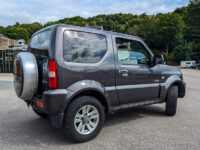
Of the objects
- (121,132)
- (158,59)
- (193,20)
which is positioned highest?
(193,20)

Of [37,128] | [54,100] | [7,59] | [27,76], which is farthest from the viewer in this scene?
[7,59]

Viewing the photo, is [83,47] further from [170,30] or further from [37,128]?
[170,30]

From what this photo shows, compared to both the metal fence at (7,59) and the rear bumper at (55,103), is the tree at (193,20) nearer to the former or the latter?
the metal fence at (7,59)

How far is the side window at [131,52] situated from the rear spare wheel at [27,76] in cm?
161

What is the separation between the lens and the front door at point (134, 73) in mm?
3428

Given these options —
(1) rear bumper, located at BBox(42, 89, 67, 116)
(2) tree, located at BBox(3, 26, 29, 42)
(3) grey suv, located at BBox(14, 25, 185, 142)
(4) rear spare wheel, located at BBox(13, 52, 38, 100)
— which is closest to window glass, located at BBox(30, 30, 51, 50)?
(3) grey suv, located at BBox(14, 25, 185, 142)

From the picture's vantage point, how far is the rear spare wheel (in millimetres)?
2794

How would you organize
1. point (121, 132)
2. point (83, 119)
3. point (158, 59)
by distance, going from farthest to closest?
point (158, 59) < point (121, 132) < point (83, 119)

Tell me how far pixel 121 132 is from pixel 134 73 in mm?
1214

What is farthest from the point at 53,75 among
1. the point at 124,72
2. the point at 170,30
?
the point at 170,30

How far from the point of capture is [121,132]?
3371mm

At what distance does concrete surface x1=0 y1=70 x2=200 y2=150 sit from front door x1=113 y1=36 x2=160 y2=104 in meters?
0.60

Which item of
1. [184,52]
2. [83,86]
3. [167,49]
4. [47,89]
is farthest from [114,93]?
[167,49]

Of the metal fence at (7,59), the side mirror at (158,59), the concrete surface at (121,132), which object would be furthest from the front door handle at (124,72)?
the metal fence at (7,59)
